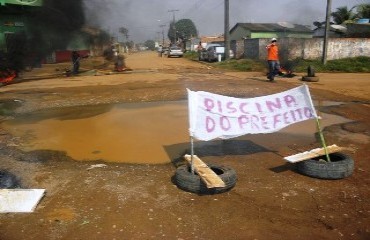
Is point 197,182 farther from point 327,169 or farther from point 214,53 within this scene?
point 214,53

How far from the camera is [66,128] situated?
812 centimetres

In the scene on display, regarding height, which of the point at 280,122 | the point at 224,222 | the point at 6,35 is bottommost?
the point at 224,222

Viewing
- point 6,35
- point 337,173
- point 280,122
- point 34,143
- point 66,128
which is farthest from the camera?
point 6,35

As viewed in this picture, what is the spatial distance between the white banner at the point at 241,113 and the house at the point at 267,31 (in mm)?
42363

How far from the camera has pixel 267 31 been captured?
4675 centimetres

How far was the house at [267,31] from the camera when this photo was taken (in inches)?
1843

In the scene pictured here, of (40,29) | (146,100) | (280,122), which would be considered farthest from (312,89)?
(40,29)

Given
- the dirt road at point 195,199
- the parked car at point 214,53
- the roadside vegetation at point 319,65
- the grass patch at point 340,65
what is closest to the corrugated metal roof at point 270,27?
the parked car at point 214,53

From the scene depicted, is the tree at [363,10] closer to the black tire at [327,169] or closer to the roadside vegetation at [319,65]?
the roadside vegetation at [319,65]

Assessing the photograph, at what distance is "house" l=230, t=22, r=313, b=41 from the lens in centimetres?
4681

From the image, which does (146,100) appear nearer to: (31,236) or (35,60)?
(31,236)

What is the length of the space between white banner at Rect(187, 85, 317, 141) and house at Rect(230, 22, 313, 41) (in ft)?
139

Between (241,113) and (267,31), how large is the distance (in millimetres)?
44030

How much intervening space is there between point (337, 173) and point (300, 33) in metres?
49.3
